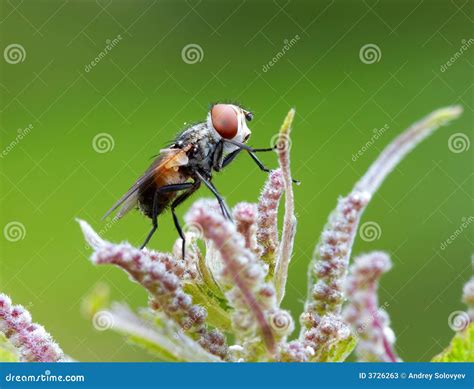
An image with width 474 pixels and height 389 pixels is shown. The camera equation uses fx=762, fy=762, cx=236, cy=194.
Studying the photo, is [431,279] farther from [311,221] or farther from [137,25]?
[137,25]

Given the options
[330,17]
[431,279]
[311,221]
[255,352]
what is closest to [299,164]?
[311,221]
